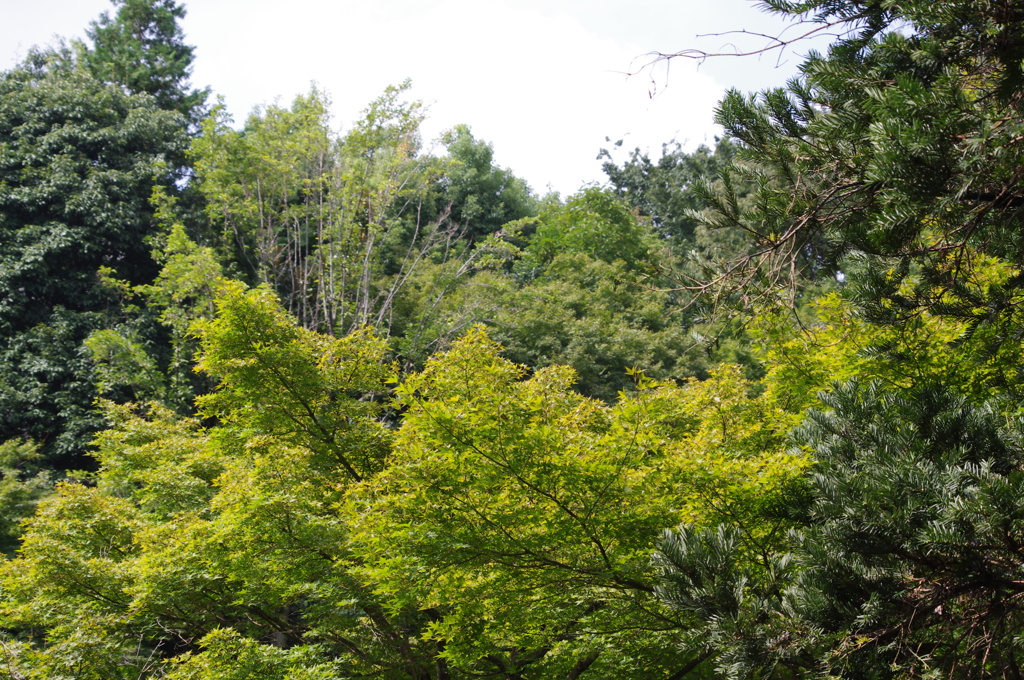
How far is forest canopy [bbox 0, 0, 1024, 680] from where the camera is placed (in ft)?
9.32

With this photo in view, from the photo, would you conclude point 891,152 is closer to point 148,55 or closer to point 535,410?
point 535,410

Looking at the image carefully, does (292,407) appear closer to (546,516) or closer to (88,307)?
(546,516)

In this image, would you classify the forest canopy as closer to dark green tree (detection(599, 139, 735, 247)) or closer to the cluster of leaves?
the cluster of leaves

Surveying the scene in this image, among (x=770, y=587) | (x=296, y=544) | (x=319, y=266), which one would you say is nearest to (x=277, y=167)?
(x=319, y=266)

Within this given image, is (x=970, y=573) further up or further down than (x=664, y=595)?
further down

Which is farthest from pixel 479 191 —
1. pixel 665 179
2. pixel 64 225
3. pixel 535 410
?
pixel 535 410

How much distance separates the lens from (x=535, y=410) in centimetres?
638

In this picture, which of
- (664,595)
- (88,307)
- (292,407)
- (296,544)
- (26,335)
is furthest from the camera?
(88,307)

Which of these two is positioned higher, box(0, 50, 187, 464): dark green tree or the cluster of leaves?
box(0, 50, 187, 464): dark green tree

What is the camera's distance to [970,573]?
273cm

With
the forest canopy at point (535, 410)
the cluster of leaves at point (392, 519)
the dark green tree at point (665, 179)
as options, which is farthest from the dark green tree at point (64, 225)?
the dark green tree at point (665, 179)

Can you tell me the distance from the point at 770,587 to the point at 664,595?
916 millimetres

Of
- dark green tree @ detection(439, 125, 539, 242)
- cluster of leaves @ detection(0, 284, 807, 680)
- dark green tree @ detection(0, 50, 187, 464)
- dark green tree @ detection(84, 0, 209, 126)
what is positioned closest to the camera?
cluster of leaves @ detection(0, 284, 807, 680)

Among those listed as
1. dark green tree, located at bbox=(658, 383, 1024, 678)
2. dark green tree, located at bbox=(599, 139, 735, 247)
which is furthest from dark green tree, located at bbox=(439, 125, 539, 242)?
dark green tree, located at bbox=(658, 383, 1024, 678)
